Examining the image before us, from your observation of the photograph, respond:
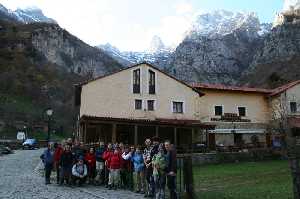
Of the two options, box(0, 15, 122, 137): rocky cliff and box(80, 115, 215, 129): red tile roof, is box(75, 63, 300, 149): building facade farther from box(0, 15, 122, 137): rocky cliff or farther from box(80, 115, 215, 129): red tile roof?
box(0, 15, 122, 137): rocky cliff

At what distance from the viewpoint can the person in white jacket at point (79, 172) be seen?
18422 millimetres

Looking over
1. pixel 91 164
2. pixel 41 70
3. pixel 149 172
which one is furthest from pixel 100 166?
pixel 41 70

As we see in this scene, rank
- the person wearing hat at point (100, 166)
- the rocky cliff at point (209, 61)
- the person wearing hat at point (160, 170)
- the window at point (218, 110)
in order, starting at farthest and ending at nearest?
the rocky cliff at point (209, 61)
the window at point (218, 110)
the person wearing hat at point (100, 166)
the person wearing hat at point (160, 170)

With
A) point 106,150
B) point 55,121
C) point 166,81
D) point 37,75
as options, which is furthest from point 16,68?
point 106,150

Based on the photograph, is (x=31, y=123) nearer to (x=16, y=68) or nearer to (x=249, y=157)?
(x=16, y=68)

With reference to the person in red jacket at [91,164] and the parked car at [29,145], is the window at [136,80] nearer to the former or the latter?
the parked car at [29,145]

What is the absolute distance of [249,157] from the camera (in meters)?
35.8

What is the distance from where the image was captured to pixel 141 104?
41.0m

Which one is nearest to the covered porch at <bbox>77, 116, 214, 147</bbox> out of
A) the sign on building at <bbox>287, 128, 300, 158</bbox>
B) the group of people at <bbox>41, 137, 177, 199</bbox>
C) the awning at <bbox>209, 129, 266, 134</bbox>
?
the awning at <bbox>209, 129, 266, 134</bbox>

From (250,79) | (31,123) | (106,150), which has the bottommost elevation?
(106,150)

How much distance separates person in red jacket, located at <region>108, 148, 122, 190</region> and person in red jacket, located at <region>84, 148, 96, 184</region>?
155 centimetres

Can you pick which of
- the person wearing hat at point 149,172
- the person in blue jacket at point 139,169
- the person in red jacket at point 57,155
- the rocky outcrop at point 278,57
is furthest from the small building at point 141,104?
the rocky outcrop at point 278,57

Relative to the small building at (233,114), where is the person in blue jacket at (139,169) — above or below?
below

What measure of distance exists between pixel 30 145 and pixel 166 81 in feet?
71.8
